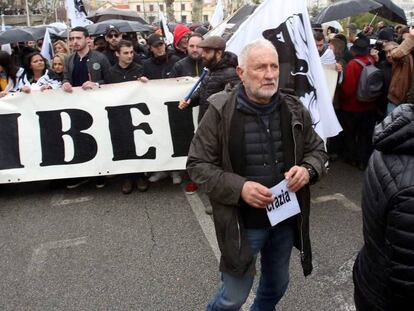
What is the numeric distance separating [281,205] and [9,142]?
4141 mm

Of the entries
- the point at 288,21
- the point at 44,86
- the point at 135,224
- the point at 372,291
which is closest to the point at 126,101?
the point at 44,86

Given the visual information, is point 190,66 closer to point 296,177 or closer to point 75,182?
point 75,182

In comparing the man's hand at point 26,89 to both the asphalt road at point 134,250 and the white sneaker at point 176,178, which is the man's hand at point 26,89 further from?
the white sneaker at point 176,178

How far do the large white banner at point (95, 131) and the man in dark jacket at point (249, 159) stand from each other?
3.16 m

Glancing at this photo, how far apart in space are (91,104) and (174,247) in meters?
2.31

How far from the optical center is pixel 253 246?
2.34 metres

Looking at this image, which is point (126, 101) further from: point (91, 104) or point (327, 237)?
point (327, 237)

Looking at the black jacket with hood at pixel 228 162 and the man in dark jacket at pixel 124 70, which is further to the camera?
the man in dark jacket at pixel 124 70

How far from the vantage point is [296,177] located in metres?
2.18

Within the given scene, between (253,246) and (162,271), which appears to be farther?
(162,271)

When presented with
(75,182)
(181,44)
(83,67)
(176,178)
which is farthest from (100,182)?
(181,44)

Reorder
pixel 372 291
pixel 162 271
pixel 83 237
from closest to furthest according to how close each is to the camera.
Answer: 1. pixel 372 291
2. pixel 162 271
3. pixel 83 237

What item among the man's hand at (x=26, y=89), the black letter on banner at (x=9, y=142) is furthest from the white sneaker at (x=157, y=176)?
the man's hand at (x=26, y=89)

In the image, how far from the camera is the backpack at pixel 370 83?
18.1ft
